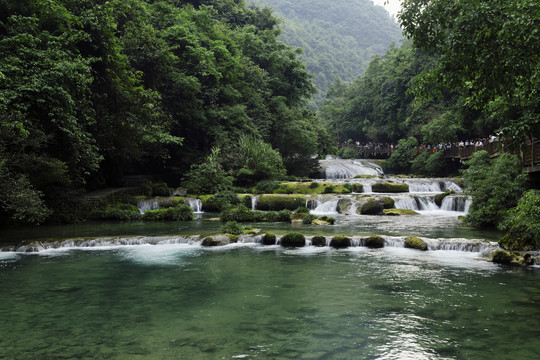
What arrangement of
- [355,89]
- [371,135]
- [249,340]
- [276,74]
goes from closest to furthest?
1. [249,340]
2. [276,74]
3. [371,135]
4. [355,89]

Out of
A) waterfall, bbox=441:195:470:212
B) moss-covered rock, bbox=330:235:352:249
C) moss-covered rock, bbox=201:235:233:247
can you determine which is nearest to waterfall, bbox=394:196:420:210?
waterfall, bbox=441:195:470:212

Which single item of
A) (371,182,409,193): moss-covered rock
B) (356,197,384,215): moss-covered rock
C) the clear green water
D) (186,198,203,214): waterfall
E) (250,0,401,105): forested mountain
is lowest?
the clear green water

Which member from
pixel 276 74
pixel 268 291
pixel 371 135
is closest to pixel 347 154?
pixel 371 135

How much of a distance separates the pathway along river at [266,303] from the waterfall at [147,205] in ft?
29.6

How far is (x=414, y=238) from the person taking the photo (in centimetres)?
1223

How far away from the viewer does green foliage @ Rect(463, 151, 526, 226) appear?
14375 millimetres

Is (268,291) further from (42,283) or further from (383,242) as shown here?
(383,242)

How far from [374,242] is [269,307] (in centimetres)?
625

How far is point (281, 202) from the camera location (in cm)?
2248

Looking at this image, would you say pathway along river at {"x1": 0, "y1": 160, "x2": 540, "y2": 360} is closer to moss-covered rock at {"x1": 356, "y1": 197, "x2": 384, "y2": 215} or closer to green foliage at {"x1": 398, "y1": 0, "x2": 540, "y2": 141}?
green foliage at {"x1": 398, "y1": 0, "x2": 540, "y2": 141}

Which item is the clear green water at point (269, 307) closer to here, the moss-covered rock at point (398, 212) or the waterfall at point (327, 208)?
the moss-covered rock at point (398, 212)

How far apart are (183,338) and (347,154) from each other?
56.0 meters

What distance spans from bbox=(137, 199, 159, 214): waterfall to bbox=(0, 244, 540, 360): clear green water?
35.1 feet

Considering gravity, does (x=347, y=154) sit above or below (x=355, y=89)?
below
